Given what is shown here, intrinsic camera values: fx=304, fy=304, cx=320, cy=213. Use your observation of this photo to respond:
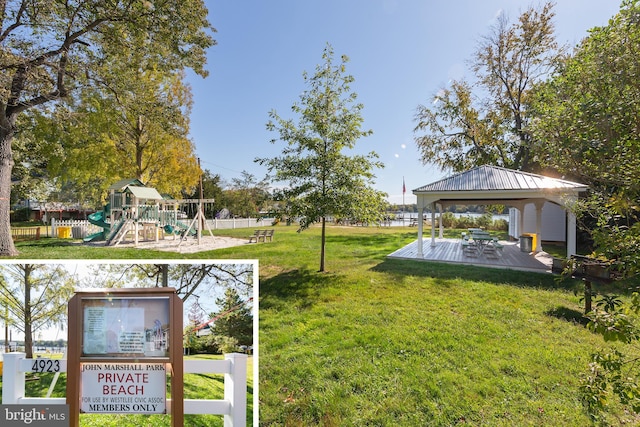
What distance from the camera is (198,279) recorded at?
3184mm

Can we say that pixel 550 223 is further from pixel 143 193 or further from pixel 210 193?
pixel 210 193

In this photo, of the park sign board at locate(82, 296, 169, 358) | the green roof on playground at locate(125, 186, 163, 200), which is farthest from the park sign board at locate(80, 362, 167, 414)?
the green roof on playground at locate(125, 186, 163, 200)

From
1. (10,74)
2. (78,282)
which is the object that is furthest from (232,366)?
(10,74)

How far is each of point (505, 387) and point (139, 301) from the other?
3.84 meters

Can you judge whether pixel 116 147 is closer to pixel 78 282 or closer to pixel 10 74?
pixel 10 74

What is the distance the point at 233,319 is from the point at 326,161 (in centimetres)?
590

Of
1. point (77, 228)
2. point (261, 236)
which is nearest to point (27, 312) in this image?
point (261, 236)

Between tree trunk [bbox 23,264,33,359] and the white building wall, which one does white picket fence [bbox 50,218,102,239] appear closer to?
tree trunk [bbox 23,264,33,359]

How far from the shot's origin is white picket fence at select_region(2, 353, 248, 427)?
8.51ft

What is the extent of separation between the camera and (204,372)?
2695 millimetres

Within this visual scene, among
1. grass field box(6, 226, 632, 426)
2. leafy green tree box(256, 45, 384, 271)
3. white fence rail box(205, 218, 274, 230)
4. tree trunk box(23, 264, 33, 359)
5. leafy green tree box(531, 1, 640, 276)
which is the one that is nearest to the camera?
leafy green tree box(531, 1, 640, 276)

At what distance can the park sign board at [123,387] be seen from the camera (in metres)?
2.37

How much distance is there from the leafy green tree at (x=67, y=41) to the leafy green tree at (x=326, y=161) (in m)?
6.34

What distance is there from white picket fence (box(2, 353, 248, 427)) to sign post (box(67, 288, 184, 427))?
0.77ft
